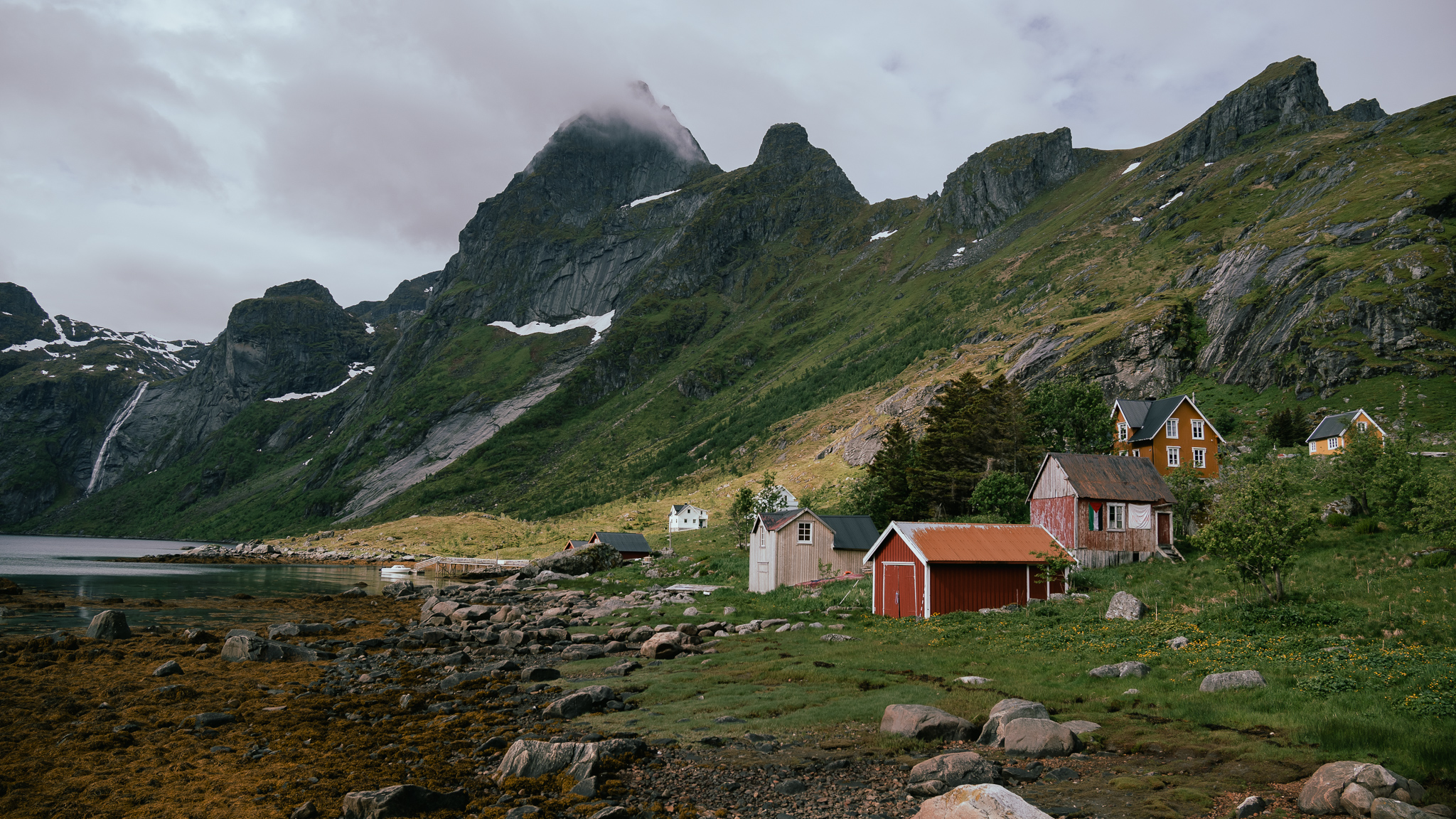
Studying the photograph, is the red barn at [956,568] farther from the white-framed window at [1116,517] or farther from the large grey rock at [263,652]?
the large grey rock at [263,652]

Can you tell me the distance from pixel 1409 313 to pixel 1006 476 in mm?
51038

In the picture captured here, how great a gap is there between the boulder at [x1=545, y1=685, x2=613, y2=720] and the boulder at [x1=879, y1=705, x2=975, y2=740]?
849cm

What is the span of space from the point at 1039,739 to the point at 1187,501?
36.6 metres

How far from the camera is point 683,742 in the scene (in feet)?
53.5

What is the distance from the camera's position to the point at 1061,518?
41.8m

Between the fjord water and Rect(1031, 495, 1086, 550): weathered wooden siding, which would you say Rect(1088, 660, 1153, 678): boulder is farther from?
the fjord water

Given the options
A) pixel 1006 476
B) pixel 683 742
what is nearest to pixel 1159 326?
pixel 1006 476

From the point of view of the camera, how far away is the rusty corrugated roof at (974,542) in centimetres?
3394

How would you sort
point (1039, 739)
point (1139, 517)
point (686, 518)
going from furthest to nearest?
point (686, 518) → point (1139, 517) → point (1039, 739)

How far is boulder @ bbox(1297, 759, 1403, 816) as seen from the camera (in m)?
10.0

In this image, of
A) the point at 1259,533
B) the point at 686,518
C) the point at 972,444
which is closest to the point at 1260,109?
the point at 972,444

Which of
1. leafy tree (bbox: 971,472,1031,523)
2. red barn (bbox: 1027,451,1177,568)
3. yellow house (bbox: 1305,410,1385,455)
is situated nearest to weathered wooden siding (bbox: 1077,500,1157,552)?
red barn (bbox: 1027,451,1177,568)

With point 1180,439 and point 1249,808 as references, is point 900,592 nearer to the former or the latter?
point 1249,808

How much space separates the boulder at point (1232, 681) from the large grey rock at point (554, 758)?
13618mm
